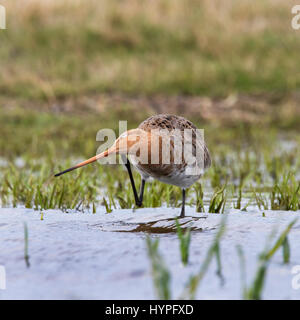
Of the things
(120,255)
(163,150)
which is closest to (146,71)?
(163,150)

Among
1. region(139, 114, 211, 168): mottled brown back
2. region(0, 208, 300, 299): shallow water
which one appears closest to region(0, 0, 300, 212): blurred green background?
region(139, 114, 211, 168): mottled brown back

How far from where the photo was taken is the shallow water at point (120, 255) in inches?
95.4

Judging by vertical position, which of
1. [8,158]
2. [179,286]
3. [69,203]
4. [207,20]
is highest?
[207,20]

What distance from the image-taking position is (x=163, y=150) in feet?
11.9

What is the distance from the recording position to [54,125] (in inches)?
373

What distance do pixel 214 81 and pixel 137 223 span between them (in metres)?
8.24

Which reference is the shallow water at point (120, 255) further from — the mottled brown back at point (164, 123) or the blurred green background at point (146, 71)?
the blurred green background at point (146, 71)

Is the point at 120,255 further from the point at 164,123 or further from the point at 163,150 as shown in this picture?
the point at 164,123

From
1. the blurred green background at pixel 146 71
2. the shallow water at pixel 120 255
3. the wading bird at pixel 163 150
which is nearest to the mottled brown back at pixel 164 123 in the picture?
the wading bird at pixel 163 150

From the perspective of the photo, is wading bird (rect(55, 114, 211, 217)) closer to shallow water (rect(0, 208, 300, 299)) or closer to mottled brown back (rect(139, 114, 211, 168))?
mottled brown back (rect(139, 114, 211, 168))

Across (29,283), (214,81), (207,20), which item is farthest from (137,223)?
(207,20)

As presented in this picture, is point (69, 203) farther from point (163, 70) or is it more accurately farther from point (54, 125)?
point (163, 70)

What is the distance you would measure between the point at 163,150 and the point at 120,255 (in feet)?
3.24

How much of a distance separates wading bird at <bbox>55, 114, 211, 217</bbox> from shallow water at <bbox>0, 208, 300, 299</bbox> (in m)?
0.30
